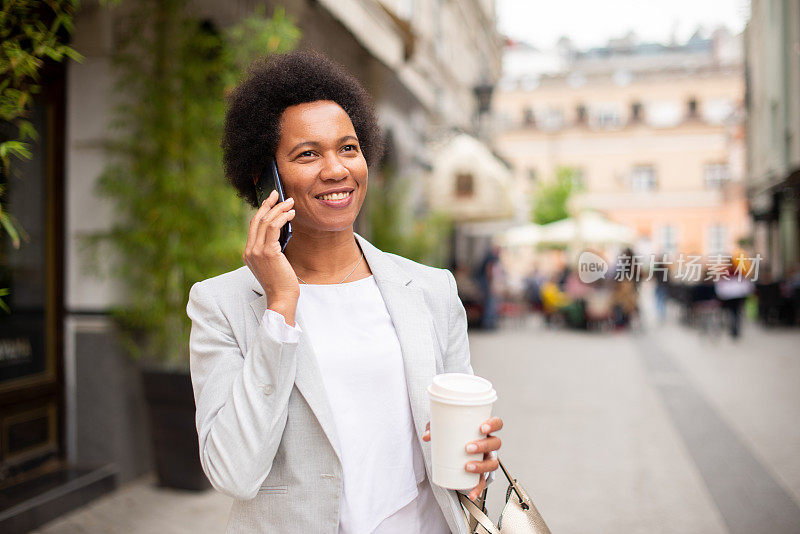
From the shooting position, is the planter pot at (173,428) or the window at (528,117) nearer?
the planter pot at (173,428)

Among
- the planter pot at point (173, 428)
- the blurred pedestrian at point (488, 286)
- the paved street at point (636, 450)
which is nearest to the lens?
the paved street at point (636, 450)

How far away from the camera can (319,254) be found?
167 centimetres

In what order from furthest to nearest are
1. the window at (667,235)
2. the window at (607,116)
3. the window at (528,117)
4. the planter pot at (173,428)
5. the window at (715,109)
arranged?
the window at (528,117) → the window at (607,116) → the window at (667,235) → the window at (715,109) → the planter pot at (173,428)

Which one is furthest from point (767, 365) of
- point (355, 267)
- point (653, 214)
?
point (653, 214)

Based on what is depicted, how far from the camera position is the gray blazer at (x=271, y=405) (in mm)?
1372

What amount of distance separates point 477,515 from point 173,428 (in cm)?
344

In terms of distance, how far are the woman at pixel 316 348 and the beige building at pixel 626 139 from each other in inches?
1349

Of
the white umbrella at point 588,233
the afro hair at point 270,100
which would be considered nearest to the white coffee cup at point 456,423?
the afro hair at point 270,100

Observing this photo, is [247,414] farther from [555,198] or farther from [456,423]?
[555,198]

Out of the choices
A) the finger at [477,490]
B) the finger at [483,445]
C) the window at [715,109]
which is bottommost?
the finger at [477,490]

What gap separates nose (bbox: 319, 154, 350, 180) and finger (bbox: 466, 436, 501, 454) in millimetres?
647

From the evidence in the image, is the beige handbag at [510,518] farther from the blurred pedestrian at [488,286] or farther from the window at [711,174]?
the window at [711,174]

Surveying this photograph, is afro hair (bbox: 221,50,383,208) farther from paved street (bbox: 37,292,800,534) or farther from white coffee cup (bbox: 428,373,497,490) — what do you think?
paved street (bbox: 37,292,800,534)

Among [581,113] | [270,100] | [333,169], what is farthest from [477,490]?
[581,113]
